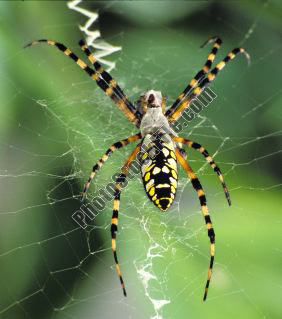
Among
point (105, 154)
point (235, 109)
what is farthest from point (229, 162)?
point (105, 154)

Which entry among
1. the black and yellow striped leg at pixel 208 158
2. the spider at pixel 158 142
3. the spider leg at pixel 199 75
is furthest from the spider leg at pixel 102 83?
the black and yellow striped leg at pixel 208 158

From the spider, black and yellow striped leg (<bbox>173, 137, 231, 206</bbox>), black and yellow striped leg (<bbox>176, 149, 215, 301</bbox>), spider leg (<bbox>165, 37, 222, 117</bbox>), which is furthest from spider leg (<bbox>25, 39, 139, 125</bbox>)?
black and yellow striped leg (<bbox>176, 149, 215, 301</bbox>)

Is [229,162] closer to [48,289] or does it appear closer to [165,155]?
[165,155]

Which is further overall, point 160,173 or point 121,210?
point 121,210

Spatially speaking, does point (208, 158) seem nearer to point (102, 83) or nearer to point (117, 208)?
point (117, 208)

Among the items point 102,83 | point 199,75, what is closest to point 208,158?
point 199,75
